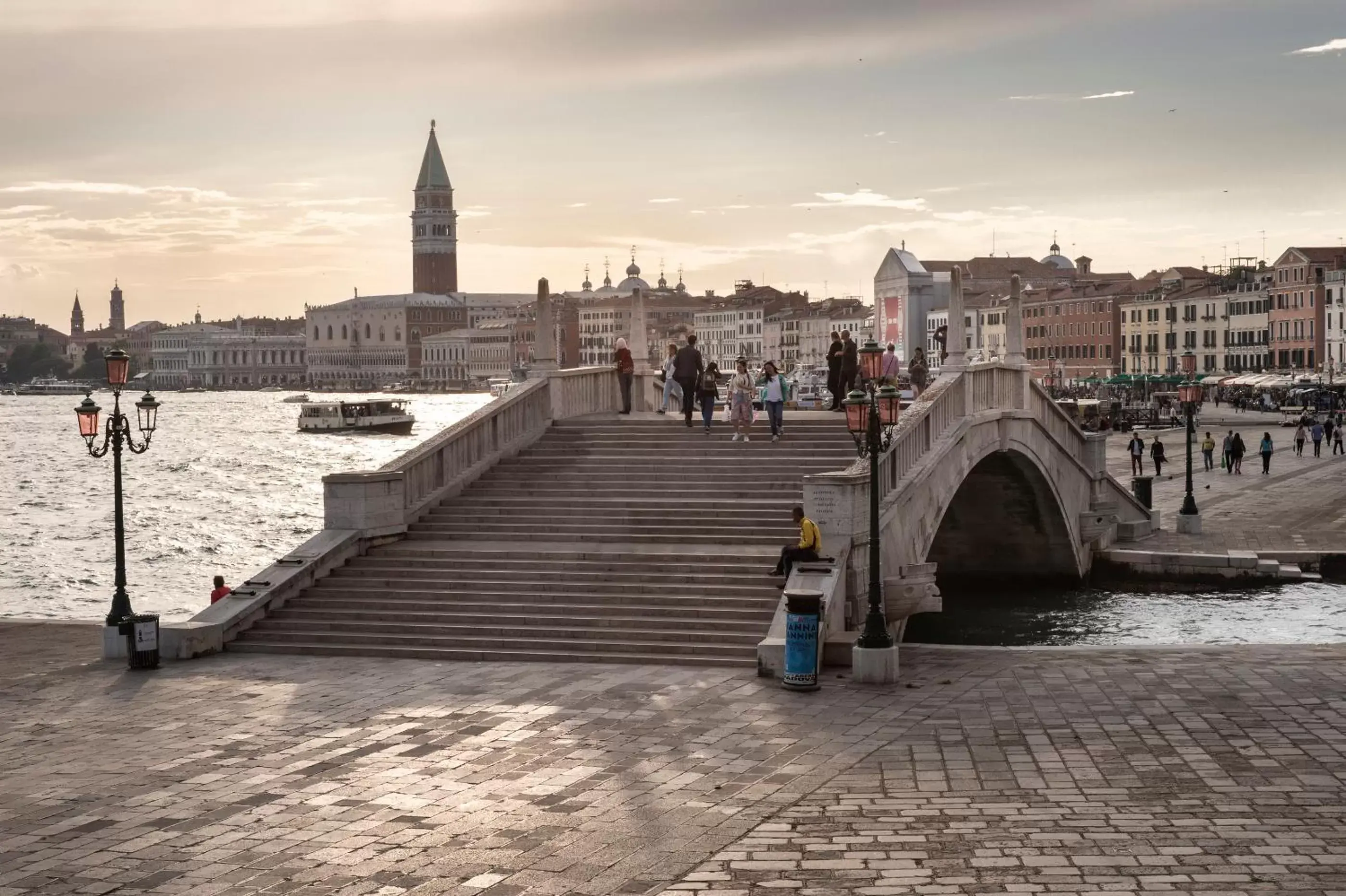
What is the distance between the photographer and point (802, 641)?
1528 centimetres

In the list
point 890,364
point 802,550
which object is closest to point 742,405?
point 890,364

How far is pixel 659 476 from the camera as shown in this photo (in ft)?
73.7

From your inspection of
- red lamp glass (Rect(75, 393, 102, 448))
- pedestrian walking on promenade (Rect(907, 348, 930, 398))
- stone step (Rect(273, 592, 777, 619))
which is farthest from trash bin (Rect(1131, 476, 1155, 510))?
red lamp glass (Rect(75, 393, 102, 448))

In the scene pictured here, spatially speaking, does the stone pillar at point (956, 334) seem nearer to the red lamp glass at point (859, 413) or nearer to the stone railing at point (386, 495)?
the stone railing at point (386, 495)

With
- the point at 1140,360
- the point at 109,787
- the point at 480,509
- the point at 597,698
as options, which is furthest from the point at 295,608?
the point at 1140,360

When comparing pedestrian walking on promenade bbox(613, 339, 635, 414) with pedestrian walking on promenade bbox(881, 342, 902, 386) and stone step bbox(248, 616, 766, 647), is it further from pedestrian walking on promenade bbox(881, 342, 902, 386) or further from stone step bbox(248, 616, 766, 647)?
stone step bbox(248, 616, 766, 647)

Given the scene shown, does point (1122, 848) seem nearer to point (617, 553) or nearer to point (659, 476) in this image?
point (617, 553)

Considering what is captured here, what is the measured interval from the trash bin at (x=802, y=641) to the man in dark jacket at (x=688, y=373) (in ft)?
30.1

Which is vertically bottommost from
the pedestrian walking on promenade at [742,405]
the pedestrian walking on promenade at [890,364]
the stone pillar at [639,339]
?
A: the pedestrian walking on promenade at [742,405]

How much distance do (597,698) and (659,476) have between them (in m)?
7.56

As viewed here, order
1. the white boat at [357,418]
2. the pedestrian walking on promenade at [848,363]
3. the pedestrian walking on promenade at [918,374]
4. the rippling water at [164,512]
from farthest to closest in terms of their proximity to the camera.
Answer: the white boat at [357,418], the rippling water at [164,512], the pedestrian walking on promenade at [918,374], the pedestrian walking on promenade at [848,363]

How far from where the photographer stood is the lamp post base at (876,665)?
625 inches

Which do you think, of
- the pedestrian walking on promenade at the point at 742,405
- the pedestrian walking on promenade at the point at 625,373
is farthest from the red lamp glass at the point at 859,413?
the pedestrian walking on promenade at the point at 625,373

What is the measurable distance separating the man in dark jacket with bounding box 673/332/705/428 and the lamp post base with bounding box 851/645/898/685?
8967 millimetres
